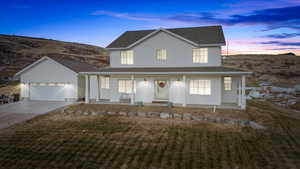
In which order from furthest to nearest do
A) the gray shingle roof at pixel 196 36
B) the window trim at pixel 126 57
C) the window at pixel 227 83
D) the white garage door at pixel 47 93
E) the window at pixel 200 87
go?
1. the white garage door at pixel 47 93
2. the window trim at pixel 126 57
3. the gray shingle roof at pixel 196 36
4. the window at pixel 227 83
5. the window at pixel 200 87

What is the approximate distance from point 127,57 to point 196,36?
258 inches

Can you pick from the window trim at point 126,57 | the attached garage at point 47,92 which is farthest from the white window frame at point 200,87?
the attached garage at point 47,92

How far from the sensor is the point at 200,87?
43.5 ft

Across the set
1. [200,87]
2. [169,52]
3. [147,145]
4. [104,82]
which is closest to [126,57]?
[104,82]

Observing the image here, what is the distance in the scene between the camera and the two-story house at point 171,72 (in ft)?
43.0

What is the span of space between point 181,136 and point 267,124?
5.34m

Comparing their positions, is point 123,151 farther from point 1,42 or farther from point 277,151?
point 1,42

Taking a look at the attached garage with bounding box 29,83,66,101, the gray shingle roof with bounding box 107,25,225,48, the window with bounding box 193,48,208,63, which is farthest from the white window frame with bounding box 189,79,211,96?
the attached garage with bounding box 29,83,66,101

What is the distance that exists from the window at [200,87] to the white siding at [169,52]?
1646 mm

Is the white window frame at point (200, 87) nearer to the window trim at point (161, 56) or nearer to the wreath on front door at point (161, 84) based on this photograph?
the wreath on front door at point (161, 84)

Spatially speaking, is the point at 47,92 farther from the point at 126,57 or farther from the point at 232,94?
the point at 232,94

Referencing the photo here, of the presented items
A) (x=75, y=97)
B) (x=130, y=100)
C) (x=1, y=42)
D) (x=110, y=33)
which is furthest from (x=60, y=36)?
(x=130, y=100)

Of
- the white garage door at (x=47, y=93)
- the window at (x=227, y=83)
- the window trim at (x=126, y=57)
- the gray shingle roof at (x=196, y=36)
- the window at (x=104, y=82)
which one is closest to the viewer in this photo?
the window at (x=227, y=83)

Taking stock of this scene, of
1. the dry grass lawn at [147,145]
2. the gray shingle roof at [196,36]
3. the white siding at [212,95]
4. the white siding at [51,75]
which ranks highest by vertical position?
the gray shingle roof at [196,36]
